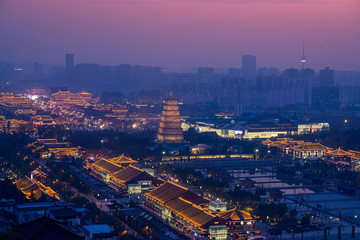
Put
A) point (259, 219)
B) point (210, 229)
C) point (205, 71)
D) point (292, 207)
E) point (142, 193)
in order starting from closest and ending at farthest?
1. point (210, 229)
2. point (259, 219)
3. point (292, 207)
4. point (142, 193)
5. point (205, 71)

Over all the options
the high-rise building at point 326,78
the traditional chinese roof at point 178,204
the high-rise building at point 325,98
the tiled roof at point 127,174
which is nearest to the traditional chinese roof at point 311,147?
the tiled roof at point 127,174

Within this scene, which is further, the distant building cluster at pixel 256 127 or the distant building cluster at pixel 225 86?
the distant building cluster at pixel 225 86

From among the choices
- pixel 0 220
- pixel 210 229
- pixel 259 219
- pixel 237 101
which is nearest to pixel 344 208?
pixel 259 219

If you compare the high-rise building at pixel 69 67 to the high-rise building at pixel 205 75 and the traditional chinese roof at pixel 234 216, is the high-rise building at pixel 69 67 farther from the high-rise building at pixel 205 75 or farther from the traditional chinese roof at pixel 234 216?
the traditional chinese roof at pixel 234 216

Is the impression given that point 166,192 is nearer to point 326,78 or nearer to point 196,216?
point 196,216

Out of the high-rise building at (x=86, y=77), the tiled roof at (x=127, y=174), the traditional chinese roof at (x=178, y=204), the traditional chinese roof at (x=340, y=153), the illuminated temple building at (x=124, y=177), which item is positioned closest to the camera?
the traditional chinese roof at (x=178, y=204)

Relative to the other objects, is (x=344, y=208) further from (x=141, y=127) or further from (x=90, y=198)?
(x=141, y=127)
